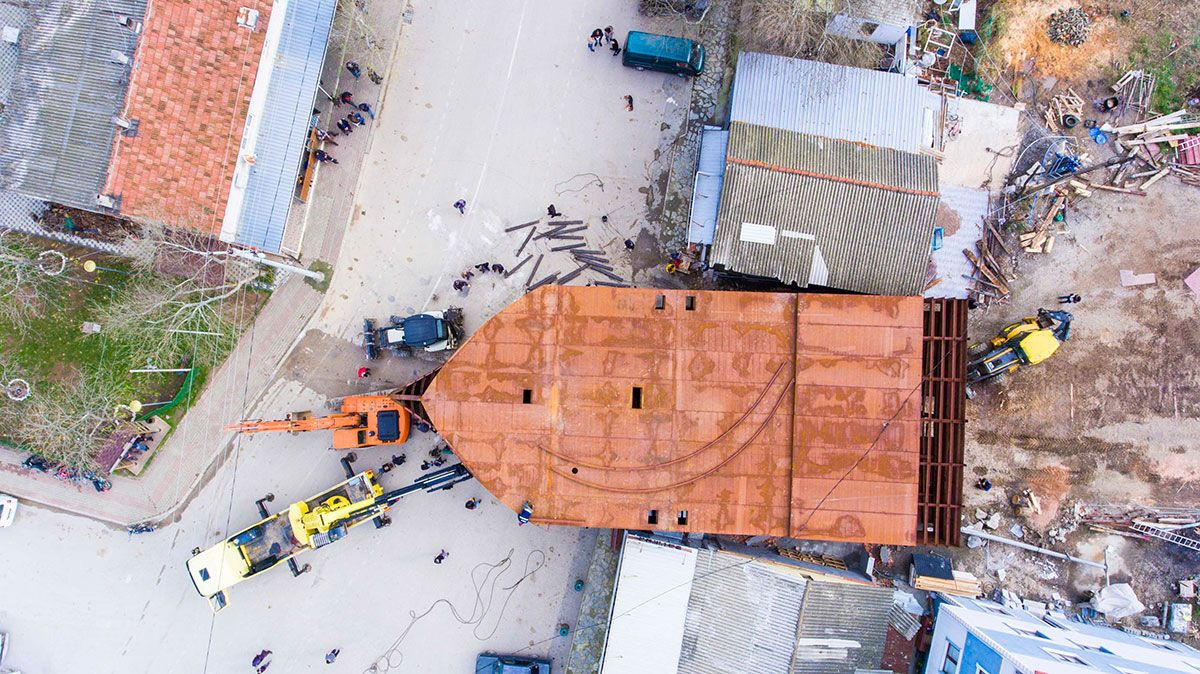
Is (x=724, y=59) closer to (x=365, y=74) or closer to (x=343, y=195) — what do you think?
(x=365, y=74)

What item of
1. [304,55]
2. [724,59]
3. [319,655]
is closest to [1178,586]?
[724,59]

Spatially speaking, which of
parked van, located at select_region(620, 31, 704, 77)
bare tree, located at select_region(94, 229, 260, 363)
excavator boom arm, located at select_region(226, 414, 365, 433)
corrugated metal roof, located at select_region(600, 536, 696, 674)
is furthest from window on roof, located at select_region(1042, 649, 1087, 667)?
bare tree, located at select_region(94, 229, 260, 363)

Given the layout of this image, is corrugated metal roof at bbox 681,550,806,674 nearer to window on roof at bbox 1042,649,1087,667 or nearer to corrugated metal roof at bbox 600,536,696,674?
corrugated metal roof at bbox 600,536,696,674

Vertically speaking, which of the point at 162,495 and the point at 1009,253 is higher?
the point at 1009,253

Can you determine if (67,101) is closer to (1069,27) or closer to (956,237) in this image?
(956,237)

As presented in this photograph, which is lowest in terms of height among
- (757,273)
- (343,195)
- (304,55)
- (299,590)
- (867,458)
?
(299,590)
